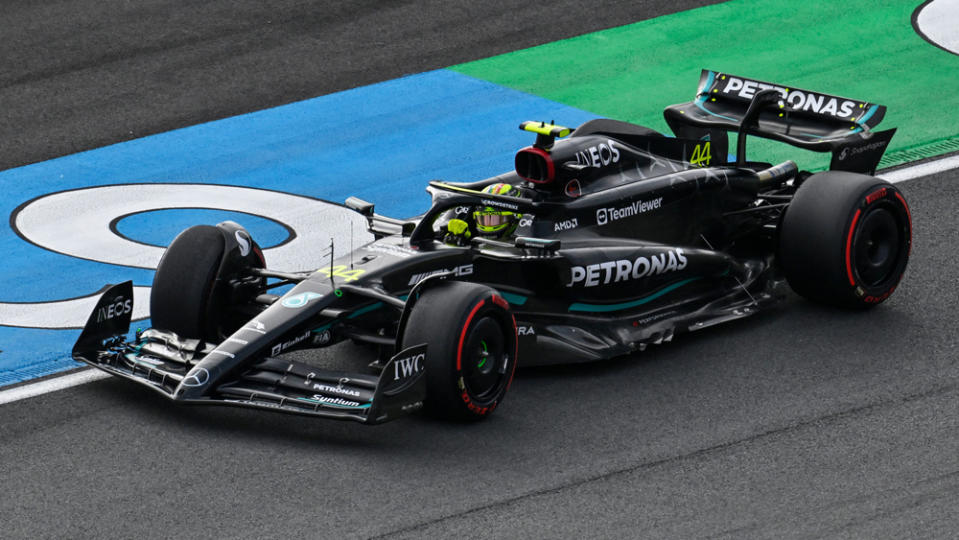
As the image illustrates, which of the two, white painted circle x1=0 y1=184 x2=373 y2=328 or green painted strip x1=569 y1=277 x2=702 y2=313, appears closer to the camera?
green painted strip x1=569 y1=277 x2=702 y2=313

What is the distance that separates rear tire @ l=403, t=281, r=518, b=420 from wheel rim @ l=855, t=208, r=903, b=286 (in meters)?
2.68

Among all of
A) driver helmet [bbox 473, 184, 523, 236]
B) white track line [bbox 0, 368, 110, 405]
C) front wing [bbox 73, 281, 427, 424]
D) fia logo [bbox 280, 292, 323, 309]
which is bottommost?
white track line [bbox 0, 368, 110, 405]

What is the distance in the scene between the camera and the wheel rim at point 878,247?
9.98 meters

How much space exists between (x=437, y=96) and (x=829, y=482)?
7949 millimetres

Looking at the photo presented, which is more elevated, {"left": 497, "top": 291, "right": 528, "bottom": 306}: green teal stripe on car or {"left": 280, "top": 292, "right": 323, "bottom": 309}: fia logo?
{"left": 280, "top": 292, "right": 323, "bottom": 309}: fia logo

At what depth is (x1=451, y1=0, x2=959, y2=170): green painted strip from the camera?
14.0m

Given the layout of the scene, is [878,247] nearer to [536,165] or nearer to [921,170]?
[536,165]

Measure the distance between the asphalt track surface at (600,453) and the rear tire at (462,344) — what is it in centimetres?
18

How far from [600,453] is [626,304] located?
171 centimetres

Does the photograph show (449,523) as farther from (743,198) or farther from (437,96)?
(437,96)

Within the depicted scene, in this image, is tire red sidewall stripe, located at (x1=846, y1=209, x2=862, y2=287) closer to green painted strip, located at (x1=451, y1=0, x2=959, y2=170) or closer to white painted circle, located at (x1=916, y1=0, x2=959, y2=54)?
green painted strip, located at (x1=451, y1=0, x2=959, y2=170)

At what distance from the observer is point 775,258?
33.5 feet

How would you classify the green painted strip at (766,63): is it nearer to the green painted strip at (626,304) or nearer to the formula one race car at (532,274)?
the formula one race car at (532,274)

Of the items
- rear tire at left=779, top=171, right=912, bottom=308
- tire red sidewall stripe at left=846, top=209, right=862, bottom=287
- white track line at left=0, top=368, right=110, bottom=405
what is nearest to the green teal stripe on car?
rear tire at left=779, top=171, right=912, bottom=308
